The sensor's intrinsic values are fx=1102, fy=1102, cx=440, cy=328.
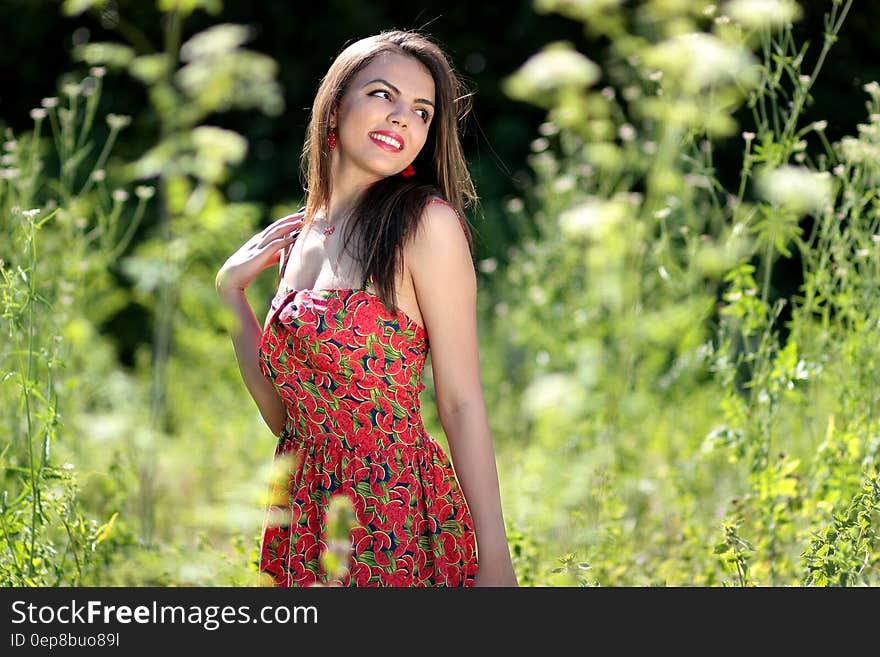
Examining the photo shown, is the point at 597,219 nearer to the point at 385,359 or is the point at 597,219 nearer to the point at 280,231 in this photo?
the point at 280,231

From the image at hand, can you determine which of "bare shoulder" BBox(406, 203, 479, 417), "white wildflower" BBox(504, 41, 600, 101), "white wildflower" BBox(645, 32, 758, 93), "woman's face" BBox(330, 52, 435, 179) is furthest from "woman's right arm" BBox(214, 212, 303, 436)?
"white wildflower" BBox(504, 41, 600, 101)

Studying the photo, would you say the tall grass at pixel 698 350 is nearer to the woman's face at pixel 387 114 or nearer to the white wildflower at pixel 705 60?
the white wildflower at pixel 705 60

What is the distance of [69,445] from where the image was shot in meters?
3.23

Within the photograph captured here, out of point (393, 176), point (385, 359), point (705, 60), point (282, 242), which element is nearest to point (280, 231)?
point (282, 242)

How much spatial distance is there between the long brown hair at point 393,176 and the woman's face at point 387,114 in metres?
0.03

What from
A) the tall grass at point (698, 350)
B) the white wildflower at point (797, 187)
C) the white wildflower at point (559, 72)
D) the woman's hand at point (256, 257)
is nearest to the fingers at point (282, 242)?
the woman's hand at point (256, 257)

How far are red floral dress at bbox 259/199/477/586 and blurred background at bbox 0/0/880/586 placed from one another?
0.15 meters

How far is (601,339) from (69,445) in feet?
5.47

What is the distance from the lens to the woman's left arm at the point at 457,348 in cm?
178

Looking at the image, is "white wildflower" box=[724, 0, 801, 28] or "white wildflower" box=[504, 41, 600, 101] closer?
"white wildflower" box=[724, 0, 801, 28]

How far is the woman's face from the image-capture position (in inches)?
74.8

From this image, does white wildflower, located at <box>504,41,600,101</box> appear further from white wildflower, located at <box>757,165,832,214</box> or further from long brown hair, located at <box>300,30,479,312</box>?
long brown hair, located at <box>300,30,479,312</box>
